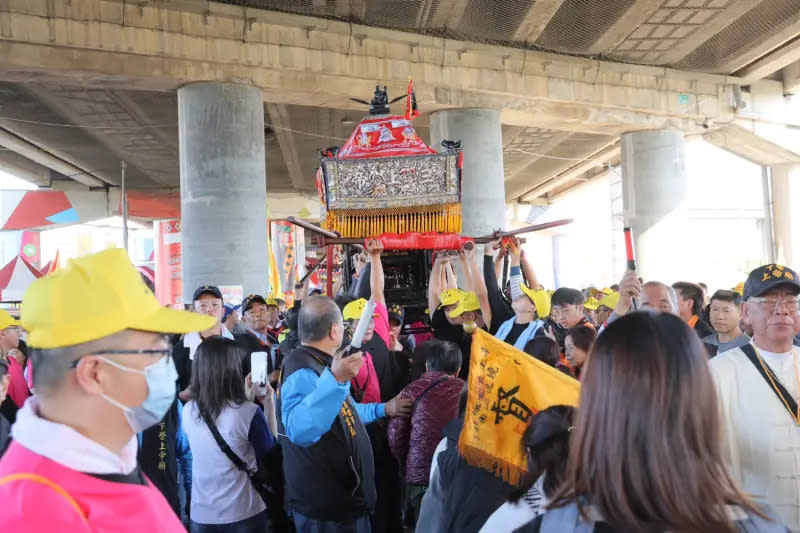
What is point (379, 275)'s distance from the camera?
552 cm

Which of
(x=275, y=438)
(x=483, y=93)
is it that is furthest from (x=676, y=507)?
(x=483, y=93)

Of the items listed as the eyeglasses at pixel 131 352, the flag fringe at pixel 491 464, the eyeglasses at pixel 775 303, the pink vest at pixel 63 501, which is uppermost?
the eyeglasses at pixel 775 303

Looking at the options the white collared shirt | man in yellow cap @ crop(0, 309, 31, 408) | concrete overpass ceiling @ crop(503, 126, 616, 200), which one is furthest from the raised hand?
concrete overpass ceiling @ crop(503, 126, 616, 200)

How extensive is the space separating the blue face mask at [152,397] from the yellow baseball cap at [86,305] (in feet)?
0.30

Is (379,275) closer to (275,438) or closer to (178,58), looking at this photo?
(275,438)

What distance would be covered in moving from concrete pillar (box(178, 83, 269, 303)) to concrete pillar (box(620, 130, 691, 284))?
9082 millimetres

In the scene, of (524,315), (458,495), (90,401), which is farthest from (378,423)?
(90,401)

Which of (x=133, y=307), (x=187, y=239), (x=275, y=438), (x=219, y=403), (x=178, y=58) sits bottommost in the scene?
(x=275, y=438)

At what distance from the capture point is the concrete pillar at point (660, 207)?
16156 mm

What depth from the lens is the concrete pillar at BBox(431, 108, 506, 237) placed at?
13.5 metres

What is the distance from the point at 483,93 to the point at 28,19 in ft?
25.8

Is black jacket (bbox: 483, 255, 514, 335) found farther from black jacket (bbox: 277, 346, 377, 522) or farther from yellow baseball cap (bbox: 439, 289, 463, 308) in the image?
black jacket (bbox: 277, 346, 377, 522)

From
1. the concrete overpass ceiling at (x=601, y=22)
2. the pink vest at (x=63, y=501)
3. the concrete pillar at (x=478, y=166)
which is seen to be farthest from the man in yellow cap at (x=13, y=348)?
the concrete pillar at (x=478, y=166)

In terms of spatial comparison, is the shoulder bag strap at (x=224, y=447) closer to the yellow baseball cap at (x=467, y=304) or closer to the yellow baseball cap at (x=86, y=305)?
the yellow baseball cap at (x=86, y=305)
